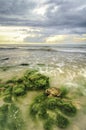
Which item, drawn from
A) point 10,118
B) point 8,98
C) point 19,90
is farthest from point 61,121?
point 19,90

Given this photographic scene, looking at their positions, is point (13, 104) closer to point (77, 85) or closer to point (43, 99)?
point (43, 99)

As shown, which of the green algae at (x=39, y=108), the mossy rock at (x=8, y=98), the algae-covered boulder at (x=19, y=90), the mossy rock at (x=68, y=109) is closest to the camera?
the green algae at (x=39, y=108)

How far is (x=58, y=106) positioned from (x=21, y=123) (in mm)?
1389

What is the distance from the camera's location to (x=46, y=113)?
5.18m

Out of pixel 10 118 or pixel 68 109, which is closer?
pixel 10 118

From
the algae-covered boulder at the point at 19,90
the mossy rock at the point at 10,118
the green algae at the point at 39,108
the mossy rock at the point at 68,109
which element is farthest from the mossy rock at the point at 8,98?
the mossy rock at the point at 68,109

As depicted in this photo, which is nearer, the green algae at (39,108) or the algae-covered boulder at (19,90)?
the green algae at (39,108)

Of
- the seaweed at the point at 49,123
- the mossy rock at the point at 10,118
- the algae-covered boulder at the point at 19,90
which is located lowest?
the seaweed at the point at 49,123

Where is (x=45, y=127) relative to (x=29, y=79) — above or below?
below

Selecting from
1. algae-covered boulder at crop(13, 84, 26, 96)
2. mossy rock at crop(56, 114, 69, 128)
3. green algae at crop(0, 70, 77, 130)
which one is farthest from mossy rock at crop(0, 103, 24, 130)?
mossy rock at crop(56, 114, 69, 128)

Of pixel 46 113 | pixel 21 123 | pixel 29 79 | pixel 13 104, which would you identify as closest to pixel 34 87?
pixel 29 79

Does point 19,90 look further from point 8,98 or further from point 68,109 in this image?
point 68,109

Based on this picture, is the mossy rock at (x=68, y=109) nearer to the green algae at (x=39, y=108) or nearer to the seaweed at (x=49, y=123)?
the green algae at (x=39, y=108)

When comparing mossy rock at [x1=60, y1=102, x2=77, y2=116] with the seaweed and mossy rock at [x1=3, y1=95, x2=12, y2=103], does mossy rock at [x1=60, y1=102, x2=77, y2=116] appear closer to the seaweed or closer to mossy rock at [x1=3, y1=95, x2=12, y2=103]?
the seaweed
